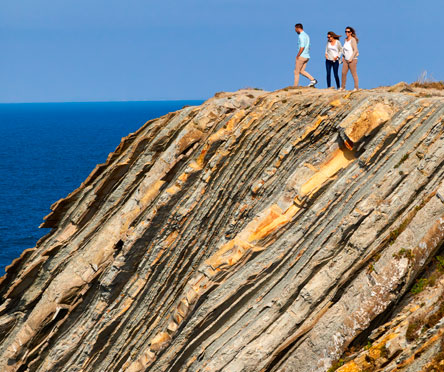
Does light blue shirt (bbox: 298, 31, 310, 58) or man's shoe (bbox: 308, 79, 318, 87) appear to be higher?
light blue shirt (bbox: 298, 31, 310, 58)

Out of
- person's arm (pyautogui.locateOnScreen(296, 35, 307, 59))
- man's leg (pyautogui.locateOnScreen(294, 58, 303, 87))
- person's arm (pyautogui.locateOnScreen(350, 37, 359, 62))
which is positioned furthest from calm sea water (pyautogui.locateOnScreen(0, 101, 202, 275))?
person's arm (pyautogui.locateOnScreen(350, 37, 359, 62))

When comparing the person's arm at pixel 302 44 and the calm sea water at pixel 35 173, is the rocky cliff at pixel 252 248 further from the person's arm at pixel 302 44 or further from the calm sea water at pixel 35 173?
the calm sea water at pixel 35 173

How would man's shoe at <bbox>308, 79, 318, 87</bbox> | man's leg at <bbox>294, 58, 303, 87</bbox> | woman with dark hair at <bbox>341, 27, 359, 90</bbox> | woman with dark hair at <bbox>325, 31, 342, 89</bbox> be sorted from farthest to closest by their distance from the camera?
man's leg at <bbox>294, 58, 303, 87</bbox> < man's shoe at <bbox>308, 79, 318, 87</bbox> < woman with dark hair at <bbox>325, 31, 342, 89</bbox> < woman with dark hair at <bbox>341, 27, 359, 90</bbox>

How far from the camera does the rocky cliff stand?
14.4 metres

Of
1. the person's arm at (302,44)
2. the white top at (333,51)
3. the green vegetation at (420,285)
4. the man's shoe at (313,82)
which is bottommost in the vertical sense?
the green vegetation at (420,285)

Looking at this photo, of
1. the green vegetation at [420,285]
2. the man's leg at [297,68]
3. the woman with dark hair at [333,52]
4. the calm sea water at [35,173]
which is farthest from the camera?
the calm sea water at [35,173]

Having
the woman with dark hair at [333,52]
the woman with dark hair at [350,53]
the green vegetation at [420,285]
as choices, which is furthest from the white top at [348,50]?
the green vegetation at [420,285]

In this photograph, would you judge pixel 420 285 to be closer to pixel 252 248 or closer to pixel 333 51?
pixel 252 248

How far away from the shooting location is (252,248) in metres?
18.8

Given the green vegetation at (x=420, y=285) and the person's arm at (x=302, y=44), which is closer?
the green vegetation at (x=420, y=285)

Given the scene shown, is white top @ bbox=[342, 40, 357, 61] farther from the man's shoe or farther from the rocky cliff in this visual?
the rocky cliff

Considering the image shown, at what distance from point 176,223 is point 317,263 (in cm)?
766

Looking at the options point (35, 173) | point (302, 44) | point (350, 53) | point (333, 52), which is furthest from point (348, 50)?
point (35, 173)

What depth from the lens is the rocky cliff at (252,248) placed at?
14.4m
